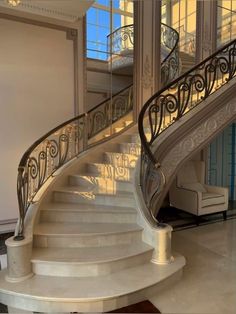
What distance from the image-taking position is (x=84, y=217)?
11.6 ft

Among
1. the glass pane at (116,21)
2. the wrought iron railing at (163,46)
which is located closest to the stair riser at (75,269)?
the wrought iron railing at (163,46)

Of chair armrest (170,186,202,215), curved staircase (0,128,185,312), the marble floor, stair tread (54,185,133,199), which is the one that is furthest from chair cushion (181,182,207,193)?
stair tread (54,185,133,199)

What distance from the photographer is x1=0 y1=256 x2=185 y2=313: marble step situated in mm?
2414

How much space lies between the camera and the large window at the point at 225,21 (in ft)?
21.9

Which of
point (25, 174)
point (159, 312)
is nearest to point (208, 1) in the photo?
point (25, 174)

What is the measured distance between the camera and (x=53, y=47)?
4.76m

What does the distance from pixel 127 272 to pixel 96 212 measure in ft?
3.07

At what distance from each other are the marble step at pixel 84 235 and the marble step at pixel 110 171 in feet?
3.29

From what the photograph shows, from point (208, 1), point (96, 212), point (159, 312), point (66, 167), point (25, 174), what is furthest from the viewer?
point (208, 1)

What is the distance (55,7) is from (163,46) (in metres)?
2.61

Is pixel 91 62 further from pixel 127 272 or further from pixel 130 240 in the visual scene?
pixel 127 272

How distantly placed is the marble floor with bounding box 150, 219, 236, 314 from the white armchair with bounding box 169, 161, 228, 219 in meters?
0.55

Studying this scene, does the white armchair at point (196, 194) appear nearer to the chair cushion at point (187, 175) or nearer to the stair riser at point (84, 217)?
the chair cushion at point (187, 175)

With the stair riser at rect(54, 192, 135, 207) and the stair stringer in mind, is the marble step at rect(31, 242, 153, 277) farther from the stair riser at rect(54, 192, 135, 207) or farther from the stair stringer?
the stair stringer
